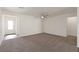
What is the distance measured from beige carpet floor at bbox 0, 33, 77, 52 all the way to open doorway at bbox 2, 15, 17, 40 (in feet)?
0.29

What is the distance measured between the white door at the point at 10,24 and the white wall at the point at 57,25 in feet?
1.65

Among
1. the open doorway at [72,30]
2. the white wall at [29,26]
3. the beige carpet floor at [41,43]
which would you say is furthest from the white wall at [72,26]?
the white wall at [29,26]

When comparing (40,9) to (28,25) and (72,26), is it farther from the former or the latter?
(72,26)

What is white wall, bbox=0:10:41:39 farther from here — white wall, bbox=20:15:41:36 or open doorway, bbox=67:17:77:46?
open doorway, bbox=67:17:77:46

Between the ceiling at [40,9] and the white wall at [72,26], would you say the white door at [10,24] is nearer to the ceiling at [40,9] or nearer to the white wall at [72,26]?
the ceiling at [40,9]

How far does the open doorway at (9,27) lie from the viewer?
1063 mm

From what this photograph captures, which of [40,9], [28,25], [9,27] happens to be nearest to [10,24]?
[9,27]

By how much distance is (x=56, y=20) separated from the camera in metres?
1.28

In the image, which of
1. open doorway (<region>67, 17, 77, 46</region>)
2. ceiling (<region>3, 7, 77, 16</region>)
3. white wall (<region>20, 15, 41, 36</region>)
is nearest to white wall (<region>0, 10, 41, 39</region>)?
white wall (<region>20, 15, 41, 36</region>)

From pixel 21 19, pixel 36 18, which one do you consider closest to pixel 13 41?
pixel 21 19

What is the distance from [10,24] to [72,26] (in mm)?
975

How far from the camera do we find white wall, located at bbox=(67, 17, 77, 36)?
1.11 m
